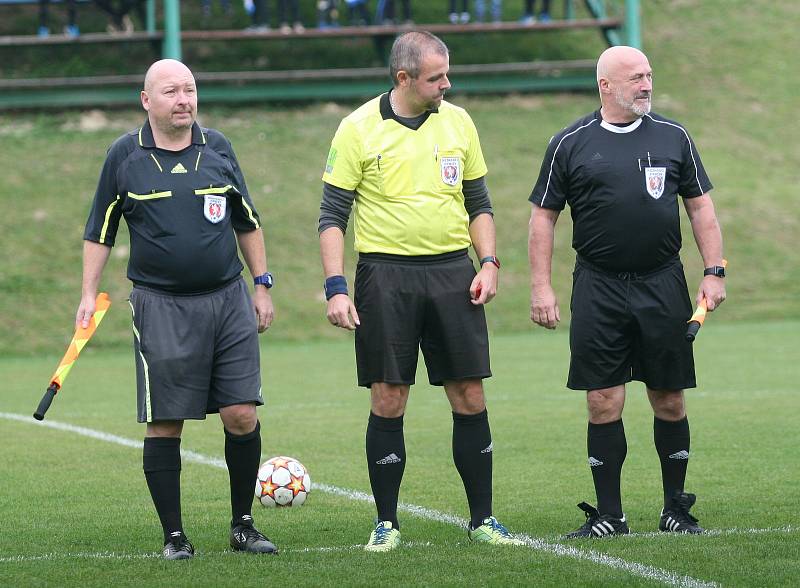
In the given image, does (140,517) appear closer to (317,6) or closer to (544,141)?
(544,141)

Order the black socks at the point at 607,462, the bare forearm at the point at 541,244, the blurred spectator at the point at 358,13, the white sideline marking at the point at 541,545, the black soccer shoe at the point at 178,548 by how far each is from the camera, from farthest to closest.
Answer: the blurred spectator at the point at 358,13 → the bare forearm at the point at 541,244 → the black socks at the point at 607,462 → the black soccer shoe at the point at 178,548 → the white sideline marking at the point at 541,545

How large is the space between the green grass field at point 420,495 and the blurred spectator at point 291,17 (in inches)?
537

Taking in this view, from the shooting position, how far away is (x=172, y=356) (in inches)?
245

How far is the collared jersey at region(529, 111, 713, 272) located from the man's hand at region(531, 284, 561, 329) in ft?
0.86

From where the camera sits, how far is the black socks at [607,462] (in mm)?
6660

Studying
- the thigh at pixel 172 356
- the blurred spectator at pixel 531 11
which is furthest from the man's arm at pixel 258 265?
the blurred spectator at pixel 531 11

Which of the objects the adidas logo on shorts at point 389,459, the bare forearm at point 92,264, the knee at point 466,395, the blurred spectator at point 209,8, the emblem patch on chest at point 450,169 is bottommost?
the adidas logo on shorts at point 389,459

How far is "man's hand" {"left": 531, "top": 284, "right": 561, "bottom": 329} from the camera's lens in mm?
6727

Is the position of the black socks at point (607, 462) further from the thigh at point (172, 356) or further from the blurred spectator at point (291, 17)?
the blurred spectator at point (291, 17)

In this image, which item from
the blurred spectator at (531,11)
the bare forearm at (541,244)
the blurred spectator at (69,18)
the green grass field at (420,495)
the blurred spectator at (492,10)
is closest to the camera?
the green grass field at (420,495)

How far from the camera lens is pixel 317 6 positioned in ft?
95.9

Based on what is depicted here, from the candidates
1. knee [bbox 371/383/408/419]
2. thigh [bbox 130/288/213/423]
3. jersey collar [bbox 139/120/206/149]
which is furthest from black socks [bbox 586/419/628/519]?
jersey collar [bbox 139/120/206/149]

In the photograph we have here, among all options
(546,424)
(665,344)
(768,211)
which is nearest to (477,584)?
(665,344)

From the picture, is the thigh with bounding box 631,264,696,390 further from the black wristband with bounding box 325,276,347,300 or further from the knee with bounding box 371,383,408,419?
the black wristband with bounding box 325,276,347,300
